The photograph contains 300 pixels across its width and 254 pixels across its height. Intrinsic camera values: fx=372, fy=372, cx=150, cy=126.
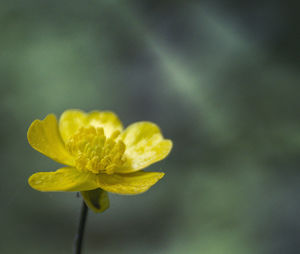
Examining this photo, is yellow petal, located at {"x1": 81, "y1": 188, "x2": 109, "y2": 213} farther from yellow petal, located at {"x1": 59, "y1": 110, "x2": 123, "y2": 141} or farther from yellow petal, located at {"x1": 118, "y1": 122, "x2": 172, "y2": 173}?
yellow petal, located at {"x1": 59, "y1": 110, "x2": 123, "y2": 141}

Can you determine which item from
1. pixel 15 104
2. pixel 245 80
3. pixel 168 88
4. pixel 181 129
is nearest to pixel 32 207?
pixel 15 104

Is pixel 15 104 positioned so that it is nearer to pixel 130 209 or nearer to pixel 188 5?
pixel 130 209

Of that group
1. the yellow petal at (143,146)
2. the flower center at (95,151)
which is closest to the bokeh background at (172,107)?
the yellow petal at (143,146)

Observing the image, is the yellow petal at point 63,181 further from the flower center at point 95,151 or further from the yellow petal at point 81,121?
the yellow petal at point 81,121

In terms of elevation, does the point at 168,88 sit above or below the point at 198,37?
below

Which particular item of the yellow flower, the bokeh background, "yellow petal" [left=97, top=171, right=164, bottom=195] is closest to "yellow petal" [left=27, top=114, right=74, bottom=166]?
the yellow flower

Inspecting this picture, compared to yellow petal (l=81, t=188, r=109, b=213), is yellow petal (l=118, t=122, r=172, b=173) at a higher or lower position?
higher

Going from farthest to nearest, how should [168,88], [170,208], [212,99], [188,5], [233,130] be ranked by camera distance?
[188,5], [168,88], [212,99], [233,130], [170,208]
